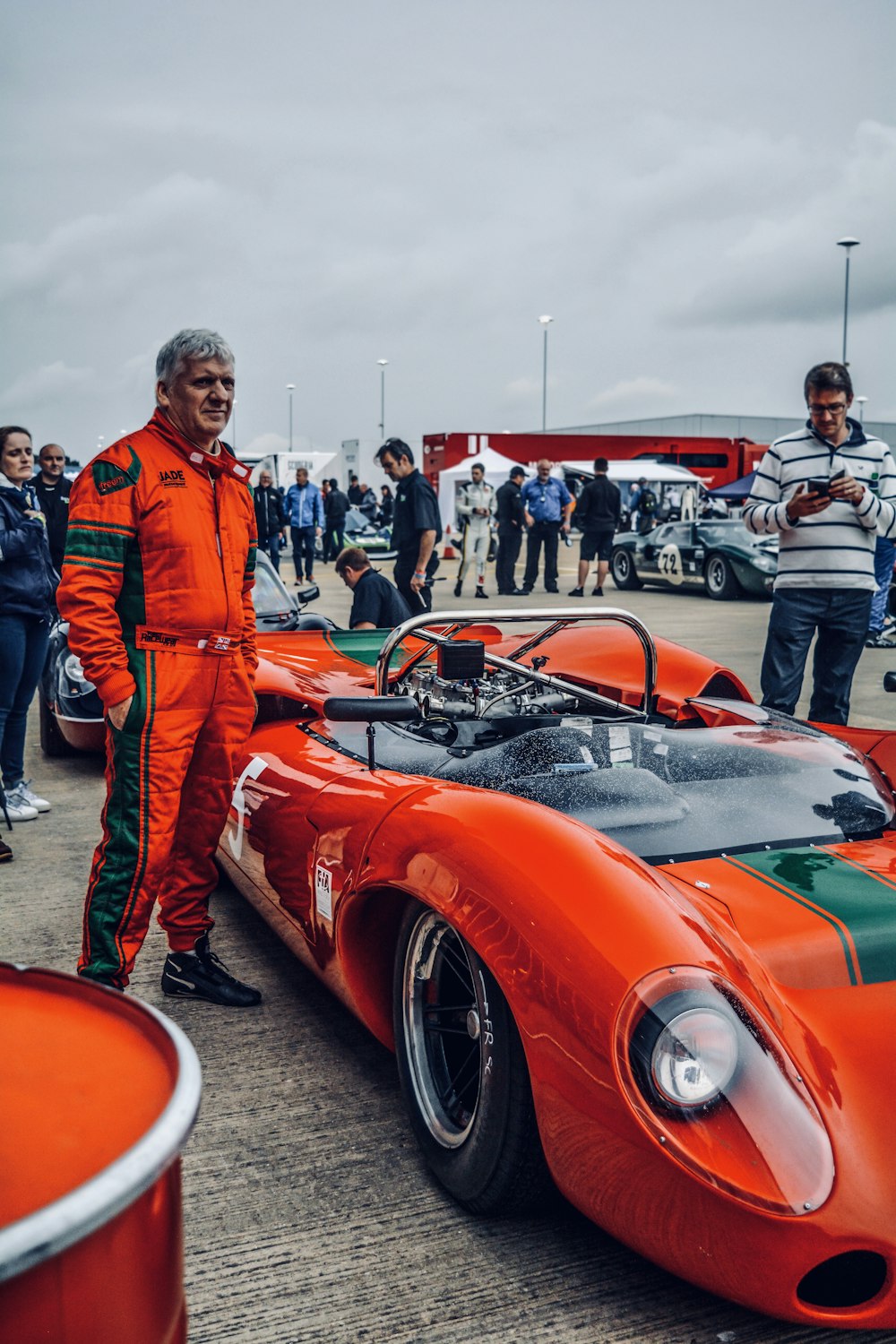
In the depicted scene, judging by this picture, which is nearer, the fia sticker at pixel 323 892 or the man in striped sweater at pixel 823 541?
the fia sticker at pixel 323 892

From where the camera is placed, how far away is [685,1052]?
1.68m

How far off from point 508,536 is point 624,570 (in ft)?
9.27

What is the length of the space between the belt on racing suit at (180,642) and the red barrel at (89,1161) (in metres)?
1.67

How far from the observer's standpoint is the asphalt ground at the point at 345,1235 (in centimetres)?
187

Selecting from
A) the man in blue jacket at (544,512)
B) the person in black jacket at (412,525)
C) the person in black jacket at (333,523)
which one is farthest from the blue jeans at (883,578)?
the person in black jacket at (333,523)

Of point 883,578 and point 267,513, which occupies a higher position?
point 267,513

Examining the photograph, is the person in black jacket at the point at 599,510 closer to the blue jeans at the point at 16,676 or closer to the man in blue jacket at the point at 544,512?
the man in blue jacket at the point at 544,512

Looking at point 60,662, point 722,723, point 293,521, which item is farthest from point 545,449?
point 722,723

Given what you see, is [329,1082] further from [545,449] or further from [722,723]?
[545,449]

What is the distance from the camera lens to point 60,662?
5.79 meters

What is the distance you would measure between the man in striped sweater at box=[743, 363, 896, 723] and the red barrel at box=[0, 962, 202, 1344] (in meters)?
3.88

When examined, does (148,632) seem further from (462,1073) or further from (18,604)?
(18,604)

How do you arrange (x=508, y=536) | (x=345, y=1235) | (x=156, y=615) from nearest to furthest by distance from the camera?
1. (x=345, y=1235)
2. (x=156, y=615)
3. (x=508, y=536)

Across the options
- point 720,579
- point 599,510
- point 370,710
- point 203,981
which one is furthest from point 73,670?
point 720,579
